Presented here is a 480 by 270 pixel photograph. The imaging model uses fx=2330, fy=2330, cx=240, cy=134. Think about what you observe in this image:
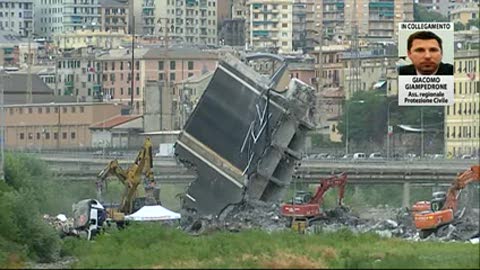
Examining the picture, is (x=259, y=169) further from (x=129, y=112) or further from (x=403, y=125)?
(x=129, y=112)

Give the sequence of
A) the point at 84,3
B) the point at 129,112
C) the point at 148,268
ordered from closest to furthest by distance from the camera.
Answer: the point at 148,268 → the point at 129,112 → the point at 84,3

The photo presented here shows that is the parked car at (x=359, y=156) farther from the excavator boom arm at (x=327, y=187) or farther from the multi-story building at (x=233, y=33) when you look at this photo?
the multi-story building at (x=233, y=33)

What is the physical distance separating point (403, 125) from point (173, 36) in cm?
6857

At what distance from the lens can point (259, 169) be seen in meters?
60.1

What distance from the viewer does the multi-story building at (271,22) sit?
513 ft

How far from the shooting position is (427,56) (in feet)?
137

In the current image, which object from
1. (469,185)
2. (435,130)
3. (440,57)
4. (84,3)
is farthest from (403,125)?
(84,3)

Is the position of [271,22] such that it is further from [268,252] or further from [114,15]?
[268,252]

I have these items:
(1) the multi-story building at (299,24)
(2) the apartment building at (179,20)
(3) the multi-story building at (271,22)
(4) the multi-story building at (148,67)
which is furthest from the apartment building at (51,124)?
(2) the apartment building at (179,20)

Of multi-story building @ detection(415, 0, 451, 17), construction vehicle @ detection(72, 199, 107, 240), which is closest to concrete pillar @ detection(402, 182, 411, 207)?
construction vehicle @ detection(72, 199, 107, 240)

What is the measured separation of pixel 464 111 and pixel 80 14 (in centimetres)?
10012

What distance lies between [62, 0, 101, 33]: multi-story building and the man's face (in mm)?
126247
